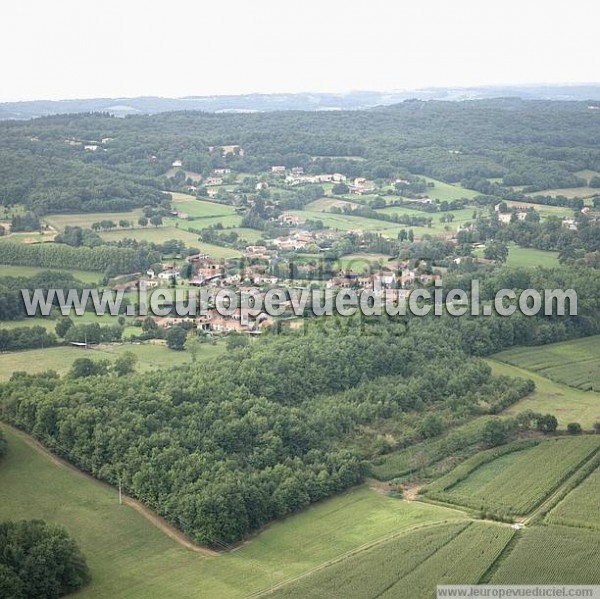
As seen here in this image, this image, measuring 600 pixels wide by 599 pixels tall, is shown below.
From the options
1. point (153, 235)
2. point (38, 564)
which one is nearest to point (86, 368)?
point (38, 564)

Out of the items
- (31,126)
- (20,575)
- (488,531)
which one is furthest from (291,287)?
(31,126)

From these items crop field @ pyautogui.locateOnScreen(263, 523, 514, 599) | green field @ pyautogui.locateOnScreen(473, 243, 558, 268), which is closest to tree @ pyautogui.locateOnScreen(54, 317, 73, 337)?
crop field @ pyautogui.locateOnScreen(263, 523, 514, 599)

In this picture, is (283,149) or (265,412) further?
A: (283,149)

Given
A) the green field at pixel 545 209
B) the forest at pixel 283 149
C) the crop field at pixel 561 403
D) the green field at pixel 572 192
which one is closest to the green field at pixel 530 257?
the green field at pixel 545 209

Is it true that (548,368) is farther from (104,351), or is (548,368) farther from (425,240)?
(425,240)

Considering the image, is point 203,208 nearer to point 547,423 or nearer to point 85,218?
point 85,218

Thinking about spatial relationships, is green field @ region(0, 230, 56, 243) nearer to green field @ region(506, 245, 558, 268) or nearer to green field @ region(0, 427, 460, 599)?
green field @ region(506, 245, 558, 268)

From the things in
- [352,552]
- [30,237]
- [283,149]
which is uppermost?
[283,149]
